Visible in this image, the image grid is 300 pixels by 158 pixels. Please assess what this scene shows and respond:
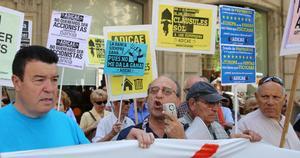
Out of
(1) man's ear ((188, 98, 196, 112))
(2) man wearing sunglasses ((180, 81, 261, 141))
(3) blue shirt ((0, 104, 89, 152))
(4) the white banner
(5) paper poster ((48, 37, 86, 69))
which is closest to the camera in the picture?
(3) blue shirt ((0, 104, 89, 152))

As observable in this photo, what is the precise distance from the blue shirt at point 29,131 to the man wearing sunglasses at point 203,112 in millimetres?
1196

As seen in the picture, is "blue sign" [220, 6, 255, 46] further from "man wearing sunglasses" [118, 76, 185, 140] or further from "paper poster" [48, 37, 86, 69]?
"paper poster" [48, 37, 86, 69]

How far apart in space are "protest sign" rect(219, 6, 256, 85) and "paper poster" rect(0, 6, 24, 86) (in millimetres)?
1979

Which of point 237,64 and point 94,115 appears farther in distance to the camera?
point 94,115

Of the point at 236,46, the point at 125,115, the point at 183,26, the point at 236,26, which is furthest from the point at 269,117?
the point at 183,26

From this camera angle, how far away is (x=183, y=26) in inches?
245

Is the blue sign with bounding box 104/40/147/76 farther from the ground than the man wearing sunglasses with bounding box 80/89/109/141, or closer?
farther from the ground

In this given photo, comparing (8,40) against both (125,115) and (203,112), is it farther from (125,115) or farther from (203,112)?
(203,112)

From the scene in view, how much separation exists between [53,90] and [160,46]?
342 cm

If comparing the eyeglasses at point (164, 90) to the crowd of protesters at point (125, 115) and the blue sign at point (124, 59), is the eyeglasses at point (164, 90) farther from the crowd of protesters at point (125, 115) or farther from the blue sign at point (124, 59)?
the blue sign at point (124, 59)

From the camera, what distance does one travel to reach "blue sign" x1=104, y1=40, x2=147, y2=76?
543 cm

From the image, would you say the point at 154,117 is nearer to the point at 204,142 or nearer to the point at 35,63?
the point at 204,142

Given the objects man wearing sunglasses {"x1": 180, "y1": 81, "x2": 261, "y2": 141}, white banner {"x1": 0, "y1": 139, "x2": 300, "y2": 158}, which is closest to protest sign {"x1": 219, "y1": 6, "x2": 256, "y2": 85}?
man wearing sunglasses {"x1": 180, "y1": 81, "x2": 261, "y2": 141}

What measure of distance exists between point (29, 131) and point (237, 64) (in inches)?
109
